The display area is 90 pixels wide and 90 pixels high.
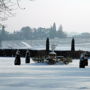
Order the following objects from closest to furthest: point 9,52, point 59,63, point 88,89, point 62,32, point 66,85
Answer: point 88,89
point 66,85
point 59,63
point 9,52
point 62,32

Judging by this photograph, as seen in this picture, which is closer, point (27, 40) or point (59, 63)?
point (59, 63)

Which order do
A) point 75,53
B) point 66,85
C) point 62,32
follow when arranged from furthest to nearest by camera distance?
point 62,32 < point 75,53 < point 66,85

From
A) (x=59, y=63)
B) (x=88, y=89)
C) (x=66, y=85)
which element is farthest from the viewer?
(x=59, y=63)

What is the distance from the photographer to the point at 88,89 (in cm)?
979

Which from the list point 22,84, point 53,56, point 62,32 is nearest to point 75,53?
point 53,56

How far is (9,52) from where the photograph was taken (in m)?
45.7

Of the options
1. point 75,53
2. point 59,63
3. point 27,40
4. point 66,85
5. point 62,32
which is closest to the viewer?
point 66,85

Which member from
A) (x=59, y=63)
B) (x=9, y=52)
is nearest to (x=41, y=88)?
(x=59, y=63)

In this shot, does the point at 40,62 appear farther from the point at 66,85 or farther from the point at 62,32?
the point at 62,32

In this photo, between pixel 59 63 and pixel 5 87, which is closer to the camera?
pixel 5 87

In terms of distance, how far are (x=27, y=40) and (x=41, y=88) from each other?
17129cm

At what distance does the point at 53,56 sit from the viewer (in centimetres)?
3002

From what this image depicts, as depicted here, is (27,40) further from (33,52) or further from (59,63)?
(59,63)

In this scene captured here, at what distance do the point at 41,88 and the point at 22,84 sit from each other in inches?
44.5
